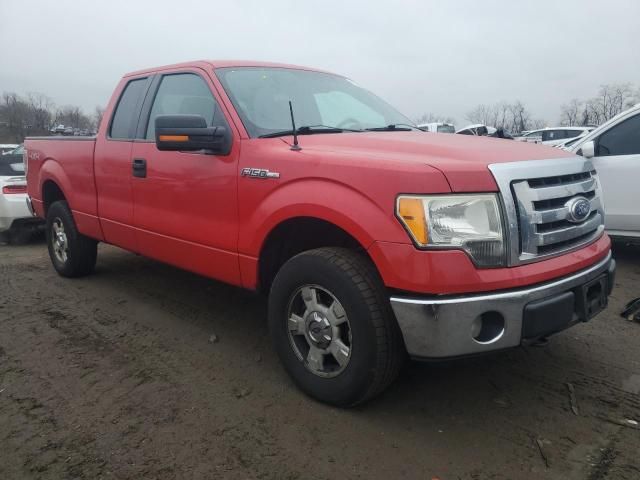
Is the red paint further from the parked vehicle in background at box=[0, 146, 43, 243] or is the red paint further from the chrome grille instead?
the parked vehicle in background at box=[0, 146, 43, 243]

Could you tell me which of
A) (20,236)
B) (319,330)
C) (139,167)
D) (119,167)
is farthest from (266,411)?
(20,236)

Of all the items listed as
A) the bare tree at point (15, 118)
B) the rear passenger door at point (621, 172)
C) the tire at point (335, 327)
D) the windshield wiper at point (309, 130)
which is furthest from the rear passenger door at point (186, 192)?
the bare tree at point (15, 118)

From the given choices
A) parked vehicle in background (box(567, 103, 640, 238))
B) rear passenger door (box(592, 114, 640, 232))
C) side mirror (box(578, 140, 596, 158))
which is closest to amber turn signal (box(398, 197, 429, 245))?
parked vehicle in background (box(567, 103, 640, 238))

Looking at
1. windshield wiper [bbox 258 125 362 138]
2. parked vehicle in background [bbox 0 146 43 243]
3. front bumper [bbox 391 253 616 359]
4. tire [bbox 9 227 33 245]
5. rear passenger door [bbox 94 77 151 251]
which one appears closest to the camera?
front bumper [bbox 391 253 616 359]

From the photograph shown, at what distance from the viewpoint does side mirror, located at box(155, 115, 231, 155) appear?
3.08 m

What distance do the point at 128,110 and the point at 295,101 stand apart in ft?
5.47

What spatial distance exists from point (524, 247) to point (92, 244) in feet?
14.5

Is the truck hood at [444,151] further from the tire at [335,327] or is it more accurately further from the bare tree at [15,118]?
the bare tree at [15,118]

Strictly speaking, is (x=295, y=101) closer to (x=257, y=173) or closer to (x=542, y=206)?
(x=257, y=173)

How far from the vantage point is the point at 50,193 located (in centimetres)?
565

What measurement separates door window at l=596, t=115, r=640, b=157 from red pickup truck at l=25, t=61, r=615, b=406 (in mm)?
2947

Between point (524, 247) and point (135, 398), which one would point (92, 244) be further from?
point (524, 247)

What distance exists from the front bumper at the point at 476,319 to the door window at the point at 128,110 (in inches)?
116

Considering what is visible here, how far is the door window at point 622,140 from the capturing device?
5.59 metres
